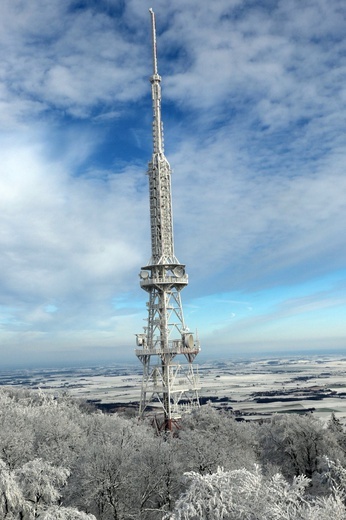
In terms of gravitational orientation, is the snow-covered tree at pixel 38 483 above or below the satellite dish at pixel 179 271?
below

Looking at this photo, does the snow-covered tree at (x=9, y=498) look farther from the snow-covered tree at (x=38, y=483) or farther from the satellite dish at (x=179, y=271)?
the satellite dish at (x=179, y=271)

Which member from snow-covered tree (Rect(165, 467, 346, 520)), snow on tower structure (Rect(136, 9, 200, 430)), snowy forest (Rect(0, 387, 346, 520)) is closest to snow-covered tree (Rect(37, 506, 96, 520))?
snowy forest (Rect(0, 387, 346, 520))

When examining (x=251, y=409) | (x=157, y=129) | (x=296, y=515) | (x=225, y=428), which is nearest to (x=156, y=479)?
(x=225, y=428)

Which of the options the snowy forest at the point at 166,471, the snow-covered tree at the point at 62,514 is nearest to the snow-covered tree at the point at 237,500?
the snowy forest at the point at 166,471

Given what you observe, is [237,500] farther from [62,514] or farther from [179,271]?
[179,271]


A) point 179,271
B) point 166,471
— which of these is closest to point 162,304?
point 179,271

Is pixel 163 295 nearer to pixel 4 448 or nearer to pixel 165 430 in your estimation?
pixel 165 430
